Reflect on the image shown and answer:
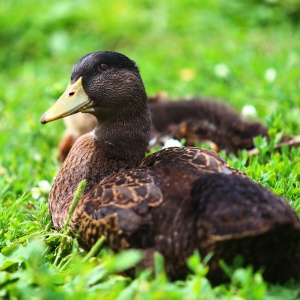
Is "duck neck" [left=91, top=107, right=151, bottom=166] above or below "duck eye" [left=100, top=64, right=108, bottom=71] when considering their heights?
below

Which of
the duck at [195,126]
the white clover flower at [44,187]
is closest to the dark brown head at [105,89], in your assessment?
the white clover flower at [44,187]

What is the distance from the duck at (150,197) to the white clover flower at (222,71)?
130 inches

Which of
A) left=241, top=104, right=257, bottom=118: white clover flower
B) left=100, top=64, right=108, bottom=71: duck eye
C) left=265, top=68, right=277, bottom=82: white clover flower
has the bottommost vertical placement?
left=241, top=104, right=257, bottom=118: white clover flower

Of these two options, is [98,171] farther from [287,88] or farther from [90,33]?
[90,33]

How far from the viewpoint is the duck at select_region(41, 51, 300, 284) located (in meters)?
3.17

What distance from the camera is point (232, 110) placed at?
6.11m

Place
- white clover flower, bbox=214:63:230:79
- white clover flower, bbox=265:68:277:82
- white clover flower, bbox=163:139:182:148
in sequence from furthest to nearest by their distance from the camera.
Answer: white clover flower, bbox=214:63:230:79
white clover flower, bbox=265:68:277:82
white clover flower, bbox=163:139:182:148

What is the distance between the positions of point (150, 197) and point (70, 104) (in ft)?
3.09

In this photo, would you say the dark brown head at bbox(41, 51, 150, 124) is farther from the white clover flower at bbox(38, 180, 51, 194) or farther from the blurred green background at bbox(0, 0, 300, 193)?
the blurred green background at bbox(0, 0, 300, 193)

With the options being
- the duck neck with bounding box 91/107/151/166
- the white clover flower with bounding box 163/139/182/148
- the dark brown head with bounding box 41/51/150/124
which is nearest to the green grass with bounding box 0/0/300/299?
the white clover flower with bounding box 163/139/182/148

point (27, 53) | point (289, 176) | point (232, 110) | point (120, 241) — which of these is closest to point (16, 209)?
point (120, 241)

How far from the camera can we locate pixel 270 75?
7.00 metres

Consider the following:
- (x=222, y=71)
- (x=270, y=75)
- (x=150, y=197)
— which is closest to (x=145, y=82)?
(x=222, y=71)

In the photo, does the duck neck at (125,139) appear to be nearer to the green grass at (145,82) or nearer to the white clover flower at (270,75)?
the green grass at (145,82)
